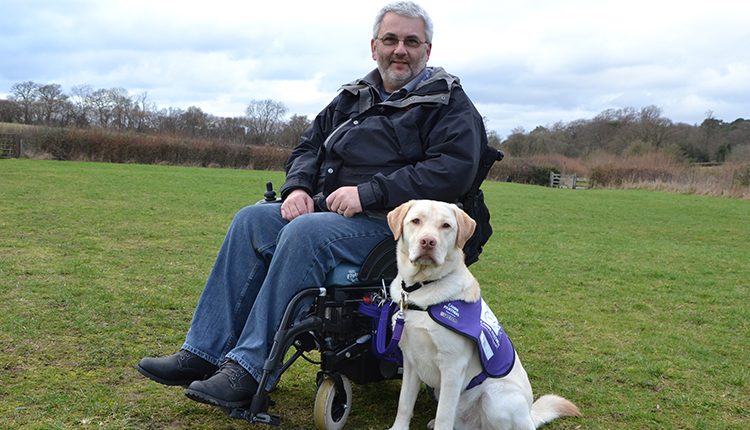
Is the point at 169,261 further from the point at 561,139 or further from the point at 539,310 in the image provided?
the point at 561,139

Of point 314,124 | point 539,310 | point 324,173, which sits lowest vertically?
point 539,310

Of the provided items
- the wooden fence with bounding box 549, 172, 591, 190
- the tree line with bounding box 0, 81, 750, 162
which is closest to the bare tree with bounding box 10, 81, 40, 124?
the tree line with bounding box 0, 81, 750, 162

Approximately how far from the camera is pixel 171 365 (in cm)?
309

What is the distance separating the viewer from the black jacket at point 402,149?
3225 mm

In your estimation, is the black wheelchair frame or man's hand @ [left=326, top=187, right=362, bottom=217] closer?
the black wheelchair frame

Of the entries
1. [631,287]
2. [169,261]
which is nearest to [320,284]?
→ [169,261]

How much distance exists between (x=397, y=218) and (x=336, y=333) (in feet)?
2.10

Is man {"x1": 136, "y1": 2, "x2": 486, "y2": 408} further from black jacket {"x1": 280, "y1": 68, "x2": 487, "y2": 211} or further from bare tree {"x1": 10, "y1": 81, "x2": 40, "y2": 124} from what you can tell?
bare tree {"x1": 10, "y1": 81, "x2": 40, "y2": 124}

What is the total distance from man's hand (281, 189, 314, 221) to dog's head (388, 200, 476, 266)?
64cm

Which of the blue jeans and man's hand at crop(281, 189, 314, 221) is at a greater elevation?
man's hand at crop(281, 189, 314, 221)

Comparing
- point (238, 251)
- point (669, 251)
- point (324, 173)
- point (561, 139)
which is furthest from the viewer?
point (561, 139)

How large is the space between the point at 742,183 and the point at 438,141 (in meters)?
38.8

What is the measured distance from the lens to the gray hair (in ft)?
12.4

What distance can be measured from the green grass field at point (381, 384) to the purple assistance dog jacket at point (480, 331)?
78 cm
